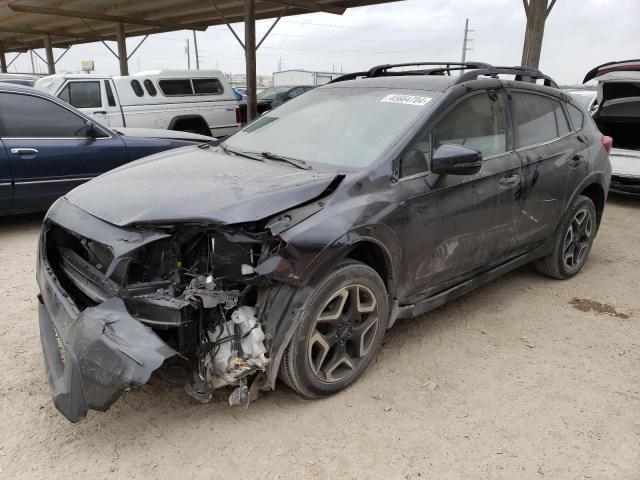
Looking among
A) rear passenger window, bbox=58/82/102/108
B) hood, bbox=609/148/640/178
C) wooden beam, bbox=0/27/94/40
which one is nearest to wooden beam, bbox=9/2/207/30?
wooden beam, bbox=0/27/94/40

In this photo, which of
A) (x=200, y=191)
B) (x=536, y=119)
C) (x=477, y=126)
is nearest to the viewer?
(x=200, y=191)

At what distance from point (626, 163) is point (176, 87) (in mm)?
8819

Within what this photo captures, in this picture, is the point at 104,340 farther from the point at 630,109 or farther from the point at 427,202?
the point at 630,109

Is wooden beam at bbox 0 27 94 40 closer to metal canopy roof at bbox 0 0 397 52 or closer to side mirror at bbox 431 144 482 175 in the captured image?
metal canopy roof at bbox 0 0 397 52

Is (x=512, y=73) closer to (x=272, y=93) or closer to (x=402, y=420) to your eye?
(x=402, y=420)

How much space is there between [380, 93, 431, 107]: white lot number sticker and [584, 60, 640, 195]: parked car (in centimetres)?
502

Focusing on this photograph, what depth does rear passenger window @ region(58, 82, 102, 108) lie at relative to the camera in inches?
399

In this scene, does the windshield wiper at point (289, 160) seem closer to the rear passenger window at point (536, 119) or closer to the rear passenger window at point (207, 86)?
the rear passenger window at point (536, 119)

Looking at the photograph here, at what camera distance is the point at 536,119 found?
411 centimetres

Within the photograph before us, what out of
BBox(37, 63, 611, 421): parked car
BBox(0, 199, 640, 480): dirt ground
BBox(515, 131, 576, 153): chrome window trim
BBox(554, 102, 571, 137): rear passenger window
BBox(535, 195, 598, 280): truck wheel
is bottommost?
BBox(0, 199, 640, 480): dirt ground

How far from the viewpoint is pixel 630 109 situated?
824 cm

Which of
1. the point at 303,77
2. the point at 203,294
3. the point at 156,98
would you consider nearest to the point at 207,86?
the point at 156,98

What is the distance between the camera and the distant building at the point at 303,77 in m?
32.0

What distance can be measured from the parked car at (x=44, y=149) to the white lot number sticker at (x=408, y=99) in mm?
3950
